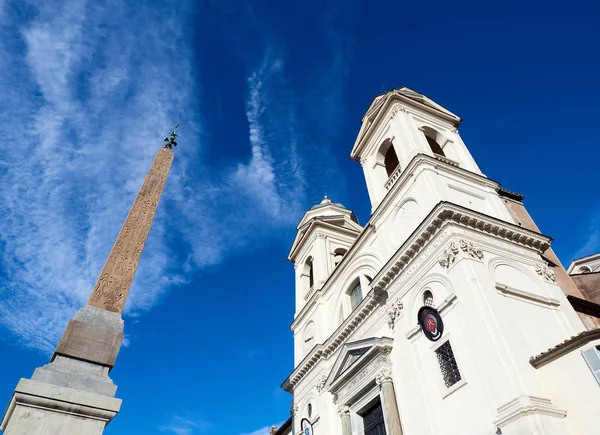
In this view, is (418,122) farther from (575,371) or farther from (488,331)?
(575,371)

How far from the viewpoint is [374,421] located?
599 inches

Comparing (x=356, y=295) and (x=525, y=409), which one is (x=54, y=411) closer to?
(x=525, y=409)

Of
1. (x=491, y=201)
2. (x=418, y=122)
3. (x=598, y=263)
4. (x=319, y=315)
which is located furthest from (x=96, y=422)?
(x=598, y=263)

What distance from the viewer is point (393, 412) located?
45.1 feet

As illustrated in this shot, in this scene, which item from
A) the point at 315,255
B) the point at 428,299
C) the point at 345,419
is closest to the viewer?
the point at 428,299

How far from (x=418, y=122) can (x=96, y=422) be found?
62.7 feet

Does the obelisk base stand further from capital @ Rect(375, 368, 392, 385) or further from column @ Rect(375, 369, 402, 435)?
capital @ Rect(375, 368, 392, 385)

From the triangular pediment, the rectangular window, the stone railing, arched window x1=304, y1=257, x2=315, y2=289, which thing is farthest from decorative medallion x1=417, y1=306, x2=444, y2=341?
arched window x1=304, y1=257, x2=315, y2=289

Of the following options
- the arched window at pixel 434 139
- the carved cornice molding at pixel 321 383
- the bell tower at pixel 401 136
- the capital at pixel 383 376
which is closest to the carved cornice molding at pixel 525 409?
the capital at pixel 383 376

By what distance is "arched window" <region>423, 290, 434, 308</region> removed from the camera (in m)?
13.9

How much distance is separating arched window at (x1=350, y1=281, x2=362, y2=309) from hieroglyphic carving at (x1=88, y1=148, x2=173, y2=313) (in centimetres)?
1243

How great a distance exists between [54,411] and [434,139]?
66.7 ft

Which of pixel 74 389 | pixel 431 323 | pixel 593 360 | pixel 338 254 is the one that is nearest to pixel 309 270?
pixel 338 254

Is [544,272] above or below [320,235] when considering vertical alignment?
below
